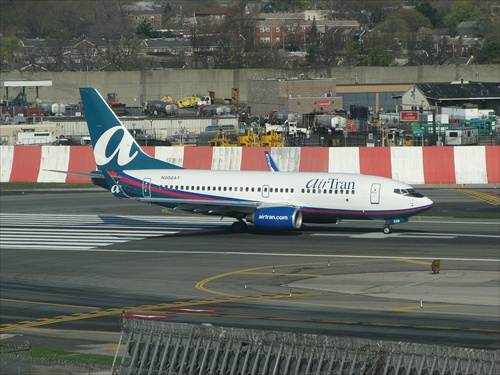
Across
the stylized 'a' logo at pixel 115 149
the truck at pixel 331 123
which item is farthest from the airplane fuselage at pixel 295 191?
the truck at pixel 331 123

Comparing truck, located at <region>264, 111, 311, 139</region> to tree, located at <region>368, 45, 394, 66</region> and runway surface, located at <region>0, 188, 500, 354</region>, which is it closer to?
runway surface, located at <region>0, 188, 500, 354</region>

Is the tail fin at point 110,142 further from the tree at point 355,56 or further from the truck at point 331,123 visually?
the tree at point 355,56

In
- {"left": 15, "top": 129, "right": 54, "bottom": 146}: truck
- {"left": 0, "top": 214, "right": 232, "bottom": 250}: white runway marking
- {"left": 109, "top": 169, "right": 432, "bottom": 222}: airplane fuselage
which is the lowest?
{"left": 0, "top": 214, "right": 232, "bottom": 250}: white runway marking

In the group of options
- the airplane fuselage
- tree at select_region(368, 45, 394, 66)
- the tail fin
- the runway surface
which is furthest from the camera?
tree at select_region(368, 45, 394, 66)

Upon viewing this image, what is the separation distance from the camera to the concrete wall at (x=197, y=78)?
462ft

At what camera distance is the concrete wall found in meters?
141

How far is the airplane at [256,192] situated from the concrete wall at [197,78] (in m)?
84.9

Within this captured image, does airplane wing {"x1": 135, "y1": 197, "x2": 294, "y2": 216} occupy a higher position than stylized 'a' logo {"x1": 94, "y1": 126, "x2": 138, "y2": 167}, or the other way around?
stylized 'a' logo {"x1": 94, "y1": 126, "x2": 138, "y2": 167}

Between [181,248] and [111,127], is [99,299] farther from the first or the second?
[111,127]

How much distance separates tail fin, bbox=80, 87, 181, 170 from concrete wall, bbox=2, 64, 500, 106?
83414 millimetres

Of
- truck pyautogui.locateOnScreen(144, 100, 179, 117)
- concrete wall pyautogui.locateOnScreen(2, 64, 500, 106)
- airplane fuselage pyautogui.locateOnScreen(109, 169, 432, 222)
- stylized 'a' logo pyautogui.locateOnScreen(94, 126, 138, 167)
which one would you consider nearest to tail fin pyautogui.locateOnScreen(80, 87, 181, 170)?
stylized 'a' logo pyautogui.locateOnScreen(94, 126, 138, 167)

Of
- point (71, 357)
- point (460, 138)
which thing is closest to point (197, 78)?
point (460, 138)

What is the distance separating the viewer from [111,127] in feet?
188

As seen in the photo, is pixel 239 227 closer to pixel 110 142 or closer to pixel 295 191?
pixel 295 191
